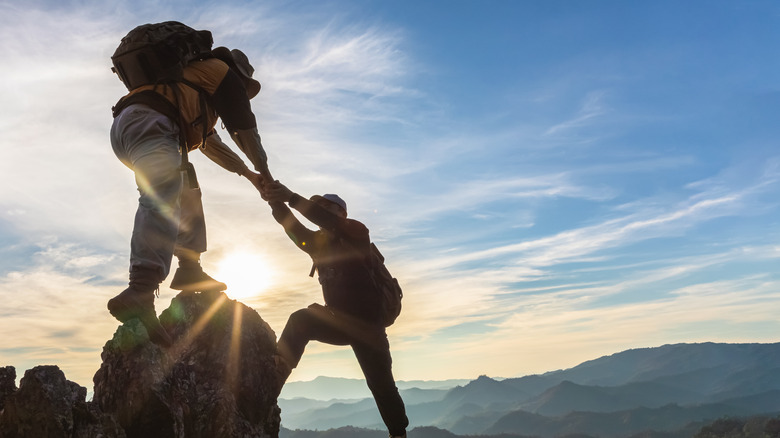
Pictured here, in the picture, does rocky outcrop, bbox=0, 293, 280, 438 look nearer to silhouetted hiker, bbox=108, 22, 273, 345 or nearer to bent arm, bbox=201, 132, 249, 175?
silhouetted hiker, bbox=108, 22, 273, 345

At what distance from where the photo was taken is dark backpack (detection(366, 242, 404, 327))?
7137mm

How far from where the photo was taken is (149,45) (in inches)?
199

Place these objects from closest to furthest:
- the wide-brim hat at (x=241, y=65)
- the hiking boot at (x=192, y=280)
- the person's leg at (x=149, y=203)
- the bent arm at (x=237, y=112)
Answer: the person's leg at (x=149, y=203), the bent arm at (x=237, y=112), the wide-brim hat at (x=241, y=65), the hiking boot at (x=192, y=280)

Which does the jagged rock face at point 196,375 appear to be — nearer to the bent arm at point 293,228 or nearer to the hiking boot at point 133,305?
the hiking boot at point 133,305

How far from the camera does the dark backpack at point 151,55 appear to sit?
508cm

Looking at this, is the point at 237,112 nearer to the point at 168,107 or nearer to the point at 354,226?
the point at 168,107

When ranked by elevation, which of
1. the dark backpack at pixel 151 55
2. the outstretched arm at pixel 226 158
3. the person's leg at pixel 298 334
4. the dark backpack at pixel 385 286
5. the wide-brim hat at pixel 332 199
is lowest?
the person's leg at pixel 298 334

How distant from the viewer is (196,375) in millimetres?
5918

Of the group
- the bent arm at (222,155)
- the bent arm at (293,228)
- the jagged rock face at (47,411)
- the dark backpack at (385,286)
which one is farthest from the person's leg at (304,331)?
the jagged rock face at (47,411)

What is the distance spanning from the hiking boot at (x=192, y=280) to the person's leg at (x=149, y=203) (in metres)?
1.21

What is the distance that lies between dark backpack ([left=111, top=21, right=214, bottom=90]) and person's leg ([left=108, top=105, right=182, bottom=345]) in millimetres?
405

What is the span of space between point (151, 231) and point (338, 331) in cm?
310

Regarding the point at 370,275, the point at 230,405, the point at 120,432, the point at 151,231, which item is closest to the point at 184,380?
the point at 230,405

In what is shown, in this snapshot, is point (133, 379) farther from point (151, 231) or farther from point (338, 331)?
point (338, 331)
